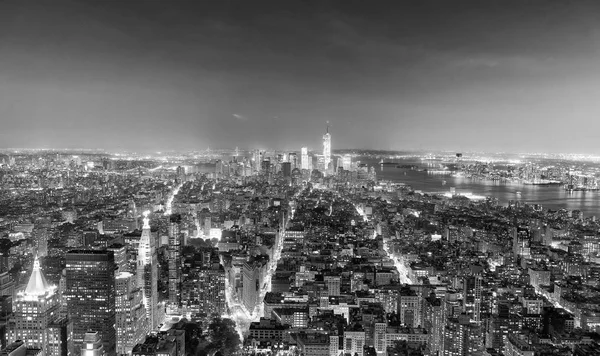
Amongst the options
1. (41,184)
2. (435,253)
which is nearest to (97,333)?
(41,184)

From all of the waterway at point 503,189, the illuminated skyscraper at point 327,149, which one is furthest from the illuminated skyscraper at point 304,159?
the waterway at point 503,189

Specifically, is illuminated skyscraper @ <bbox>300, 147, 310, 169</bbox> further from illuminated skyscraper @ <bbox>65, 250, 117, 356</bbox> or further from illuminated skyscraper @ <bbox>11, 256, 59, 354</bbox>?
illuminated skyscraper @ <bbox>11, 256, 59, 354</bbox>

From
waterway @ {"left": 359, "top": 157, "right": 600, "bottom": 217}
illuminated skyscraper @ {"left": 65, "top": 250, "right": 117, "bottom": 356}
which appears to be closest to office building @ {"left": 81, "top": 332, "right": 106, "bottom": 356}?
illuminated skyscraper @ {"left": 65, "top": 250, "right": 117, "bottom": 356}

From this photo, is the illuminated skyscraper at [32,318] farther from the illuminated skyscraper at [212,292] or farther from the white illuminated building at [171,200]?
the white illuminated building at [171,200]

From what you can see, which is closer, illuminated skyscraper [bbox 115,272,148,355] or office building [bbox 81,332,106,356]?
office building [bbox 81,332,106,356]

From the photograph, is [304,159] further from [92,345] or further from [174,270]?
[92,345]

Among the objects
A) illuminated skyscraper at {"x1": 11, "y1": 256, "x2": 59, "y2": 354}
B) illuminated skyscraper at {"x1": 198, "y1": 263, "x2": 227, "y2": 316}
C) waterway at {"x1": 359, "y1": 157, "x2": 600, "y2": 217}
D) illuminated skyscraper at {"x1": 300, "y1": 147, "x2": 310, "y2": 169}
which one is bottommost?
illuminated skyscraper at {"x1": 198, "y1": 263, "x2": 227, "y2": 316}

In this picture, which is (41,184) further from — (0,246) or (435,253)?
(435,253)
